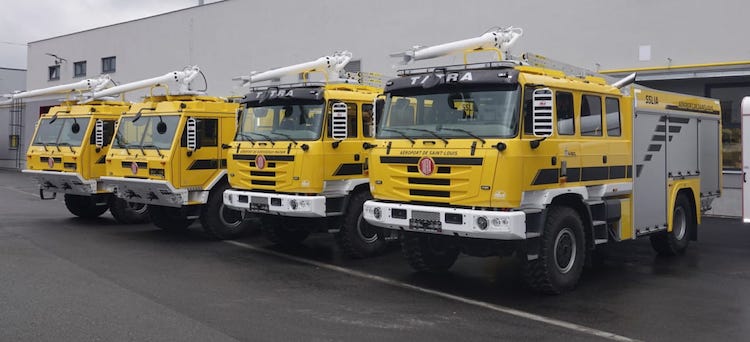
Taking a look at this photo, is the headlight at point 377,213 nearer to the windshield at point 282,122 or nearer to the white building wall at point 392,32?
the windshield at point 282,122

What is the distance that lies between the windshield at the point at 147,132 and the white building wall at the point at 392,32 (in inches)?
318

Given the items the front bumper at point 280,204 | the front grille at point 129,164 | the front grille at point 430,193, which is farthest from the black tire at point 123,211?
the front grille at point 430,193

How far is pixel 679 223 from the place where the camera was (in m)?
11.3

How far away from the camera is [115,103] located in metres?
15.7

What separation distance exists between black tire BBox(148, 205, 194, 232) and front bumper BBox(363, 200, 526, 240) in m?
6.34

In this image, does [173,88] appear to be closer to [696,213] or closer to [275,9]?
[696,213]

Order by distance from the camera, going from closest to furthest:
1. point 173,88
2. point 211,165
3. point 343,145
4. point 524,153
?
1. point 524,153
2. point 343,145
3. point 211,165
4. point 173,88

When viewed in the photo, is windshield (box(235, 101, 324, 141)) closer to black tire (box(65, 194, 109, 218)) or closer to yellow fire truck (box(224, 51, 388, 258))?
yellow fire truck (box(224, 51, 388, 258))

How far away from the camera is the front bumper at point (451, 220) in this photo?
7.59m

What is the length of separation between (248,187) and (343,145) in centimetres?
166

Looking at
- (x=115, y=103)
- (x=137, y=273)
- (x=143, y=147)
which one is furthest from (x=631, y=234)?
(x=115, y=103)

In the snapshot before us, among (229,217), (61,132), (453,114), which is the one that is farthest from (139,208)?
(453,114)

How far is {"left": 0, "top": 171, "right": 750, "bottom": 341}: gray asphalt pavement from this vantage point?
6645 millimetres

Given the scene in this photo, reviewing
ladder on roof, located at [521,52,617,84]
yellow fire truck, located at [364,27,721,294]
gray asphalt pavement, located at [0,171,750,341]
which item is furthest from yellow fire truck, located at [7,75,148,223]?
ladder on roof, located at [521,52,617,84]
